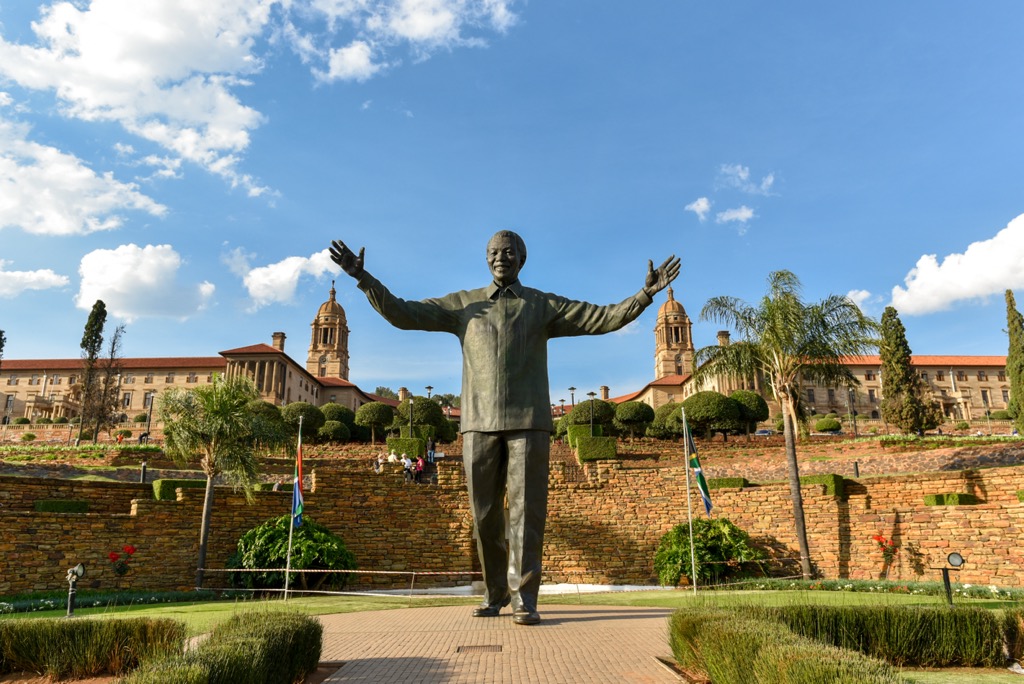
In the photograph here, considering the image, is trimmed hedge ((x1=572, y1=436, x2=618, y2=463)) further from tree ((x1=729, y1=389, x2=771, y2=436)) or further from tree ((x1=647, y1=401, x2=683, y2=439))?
tree ((x1=729, y1=389, x2=771, y2=436))

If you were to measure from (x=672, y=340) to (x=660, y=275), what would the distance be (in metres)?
101

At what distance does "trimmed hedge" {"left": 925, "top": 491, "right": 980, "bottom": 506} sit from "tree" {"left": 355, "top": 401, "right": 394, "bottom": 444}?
35.3 meters

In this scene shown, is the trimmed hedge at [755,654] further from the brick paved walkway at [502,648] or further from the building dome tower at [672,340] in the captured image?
the building dome tower at [672,340]

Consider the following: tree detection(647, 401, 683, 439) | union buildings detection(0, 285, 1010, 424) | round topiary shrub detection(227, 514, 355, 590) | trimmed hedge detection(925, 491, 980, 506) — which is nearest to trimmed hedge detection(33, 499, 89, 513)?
round topiary shrub detection(227, 514, 355, 590)

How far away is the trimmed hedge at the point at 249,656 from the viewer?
3.03 metres

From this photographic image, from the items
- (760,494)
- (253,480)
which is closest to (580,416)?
(760,494)

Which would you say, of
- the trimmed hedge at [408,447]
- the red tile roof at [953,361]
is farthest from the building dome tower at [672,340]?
the trimmed hedge at [408,447]

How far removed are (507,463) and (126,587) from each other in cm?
1339

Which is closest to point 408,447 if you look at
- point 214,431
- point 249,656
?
point 214,431

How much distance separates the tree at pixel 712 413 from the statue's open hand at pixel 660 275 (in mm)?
37413

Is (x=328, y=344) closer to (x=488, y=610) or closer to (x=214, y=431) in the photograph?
(x=214, y=431)

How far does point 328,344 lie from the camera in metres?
101

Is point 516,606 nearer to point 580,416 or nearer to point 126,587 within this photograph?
point 126,587

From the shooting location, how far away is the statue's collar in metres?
6.24
